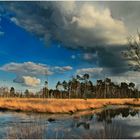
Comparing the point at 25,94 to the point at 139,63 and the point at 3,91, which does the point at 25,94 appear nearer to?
the point at 3,91

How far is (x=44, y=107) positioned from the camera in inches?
1483

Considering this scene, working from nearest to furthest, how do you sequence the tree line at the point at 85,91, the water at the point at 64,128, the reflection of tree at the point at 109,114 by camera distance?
the water at the point at 64,128, the reflection of tree at the point at 109,114, the tree line at the point at 85,91

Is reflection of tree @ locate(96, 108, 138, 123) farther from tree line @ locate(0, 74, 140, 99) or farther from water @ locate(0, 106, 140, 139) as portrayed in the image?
tree line @ locate(0, 74, 140, 99)

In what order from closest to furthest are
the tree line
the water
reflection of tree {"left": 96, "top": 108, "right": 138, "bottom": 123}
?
the water, reflection of tree {"left": 96, "top": 108, "right": 138, "bottom": 123}, the tree line

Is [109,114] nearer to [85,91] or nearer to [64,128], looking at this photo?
[64,128]

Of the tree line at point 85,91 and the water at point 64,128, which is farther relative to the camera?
the tree line at point 85,91

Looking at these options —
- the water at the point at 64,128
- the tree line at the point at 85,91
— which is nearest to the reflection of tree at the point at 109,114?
the water at the point at 64,128

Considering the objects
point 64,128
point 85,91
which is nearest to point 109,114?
point 64,128

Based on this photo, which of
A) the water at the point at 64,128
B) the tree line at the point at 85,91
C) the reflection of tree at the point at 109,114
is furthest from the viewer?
the tree line at the point at 85,91

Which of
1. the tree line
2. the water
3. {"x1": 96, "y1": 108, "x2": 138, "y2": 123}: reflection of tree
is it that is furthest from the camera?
the tree line

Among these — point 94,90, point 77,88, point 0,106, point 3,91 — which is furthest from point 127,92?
point 0,106

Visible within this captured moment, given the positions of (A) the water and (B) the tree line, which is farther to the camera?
(B) the tree line

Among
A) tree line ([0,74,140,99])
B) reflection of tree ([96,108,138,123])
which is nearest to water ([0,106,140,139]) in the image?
reflection of tree ([96,108,138,123])

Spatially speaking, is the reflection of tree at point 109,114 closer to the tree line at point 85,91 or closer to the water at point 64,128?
the water at point 64,128
